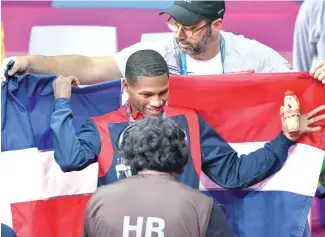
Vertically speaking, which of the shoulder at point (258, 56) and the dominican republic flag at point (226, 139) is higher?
the shoulder at point (258, 56)

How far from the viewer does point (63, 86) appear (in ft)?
12.5

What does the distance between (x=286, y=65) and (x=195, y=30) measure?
0.49m

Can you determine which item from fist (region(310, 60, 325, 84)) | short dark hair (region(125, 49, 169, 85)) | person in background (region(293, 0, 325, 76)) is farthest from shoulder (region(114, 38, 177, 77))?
person in background (region(293, 0, 325, 76))

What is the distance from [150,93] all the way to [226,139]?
0.53 meters

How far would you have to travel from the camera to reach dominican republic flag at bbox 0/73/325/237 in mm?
3834

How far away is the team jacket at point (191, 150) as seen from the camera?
143 inches

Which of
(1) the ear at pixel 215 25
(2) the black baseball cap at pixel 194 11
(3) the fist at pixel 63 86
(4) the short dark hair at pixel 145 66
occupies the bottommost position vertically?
(3) the fist at pixel 63 86

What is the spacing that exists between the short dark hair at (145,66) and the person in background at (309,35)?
1988mm

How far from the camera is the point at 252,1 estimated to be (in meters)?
6.21

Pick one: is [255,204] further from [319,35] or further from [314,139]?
[319,35]

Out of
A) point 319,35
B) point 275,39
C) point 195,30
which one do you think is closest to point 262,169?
point 195,30

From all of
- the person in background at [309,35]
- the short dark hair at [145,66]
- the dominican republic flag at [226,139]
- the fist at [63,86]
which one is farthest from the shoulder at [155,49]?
the person in background at [309,35]

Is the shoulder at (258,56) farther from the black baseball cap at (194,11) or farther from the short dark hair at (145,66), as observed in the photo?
the short dark hair at (145,66)

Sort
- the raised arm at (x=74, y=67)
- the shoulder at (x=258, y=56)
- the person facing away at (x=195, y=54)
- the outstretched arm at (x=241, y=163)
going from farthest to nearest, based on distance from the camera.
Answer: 1. the shoulder at (x=258, y=56)
2. the person facing away at (x=195, y=54)
3. the raised arm at (x=74, y=67)
4. the outstretched arm at (x=241, y=163)
